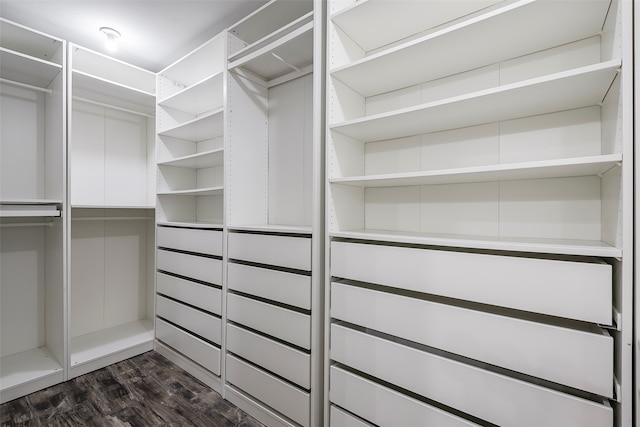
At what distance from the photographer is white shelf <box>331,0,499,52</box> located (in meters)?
1.40

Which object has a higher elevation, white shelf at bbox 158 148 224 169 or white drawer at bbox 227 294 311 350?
white shelf at bbox 158 148 224 169

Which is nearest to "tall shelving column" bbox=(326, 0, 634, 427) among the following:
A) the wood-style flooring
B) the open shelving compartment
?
the wood-style flooring

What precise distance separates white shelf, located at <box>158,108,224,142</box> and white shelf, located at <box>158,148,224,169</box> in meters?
0.25

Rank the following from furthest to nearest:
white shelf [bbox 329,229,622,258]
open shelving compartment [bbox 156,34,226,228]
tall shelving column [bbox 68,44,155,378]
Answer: tall shelving column [bbox 68,44,155,378] < open shelving compartment [bbox 156,34,226,228] < white shelf [bbox 329,229,622,258]

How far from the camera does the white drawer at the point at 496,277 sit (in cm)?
93

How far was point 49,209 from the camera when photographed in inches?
84.7

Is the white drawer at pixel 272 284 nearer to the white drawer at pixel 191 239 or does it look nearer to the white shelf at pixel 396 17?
the white drawer at pixel 191 239

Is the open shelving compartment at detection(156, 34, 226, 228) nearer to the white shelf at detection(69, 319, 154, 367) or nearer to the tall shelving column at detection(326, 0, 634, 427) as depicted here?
the white shelf at detection(69, 319, 154, 367)

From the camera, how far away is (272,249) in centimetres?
177

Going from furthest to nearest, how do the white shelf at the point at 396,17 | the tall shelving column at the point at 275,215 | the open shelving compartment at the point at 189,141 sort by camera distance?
the open shelving compartment at the point at 189,141 < the tall shelving column at the point at 275,215 < the white shelf at the point at 396,17

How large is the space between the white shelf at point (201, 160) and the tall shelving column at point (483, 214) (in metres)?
1.07

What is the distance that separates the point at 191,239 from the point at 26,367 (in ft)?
4.94

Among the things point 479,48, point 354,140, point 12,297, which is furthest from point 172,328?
point 479,48

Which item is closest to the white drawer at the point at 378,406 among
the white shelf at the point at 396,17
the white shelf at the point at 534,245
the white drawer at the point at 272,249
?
the white drawer at the point at 272,249
